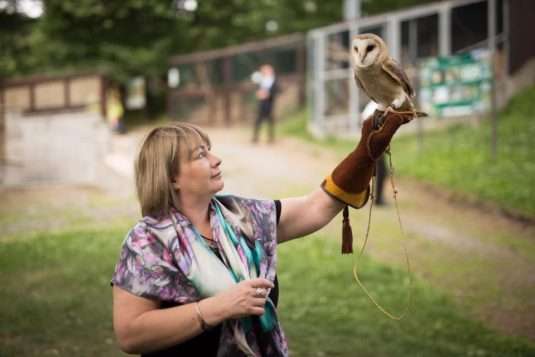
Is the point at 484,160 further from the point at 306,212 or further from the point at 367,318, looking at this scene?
the point at 306,212

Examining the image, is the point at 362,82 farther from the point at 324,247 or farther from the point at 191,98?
the point at 191,98

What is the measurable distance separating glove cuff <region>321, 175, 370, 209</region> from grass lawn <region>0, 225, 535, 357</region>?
263 centimetres

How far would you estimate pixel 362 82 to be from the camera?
2664 mm

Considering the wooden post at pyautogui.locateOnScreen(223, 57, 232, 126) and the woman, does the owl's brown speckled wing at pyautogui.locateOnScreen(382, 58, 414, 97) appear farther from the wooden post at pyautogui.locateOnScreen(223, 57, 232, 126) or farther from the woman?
the wooden post at pyautogui.locateOnScreen(223, 57, 232, 126)

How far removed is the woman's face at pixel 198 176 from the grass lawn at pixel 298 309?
2725mm

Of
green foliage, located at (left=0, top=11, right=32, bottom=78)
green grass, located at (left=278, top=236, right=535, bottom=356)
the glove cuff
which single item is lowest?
green grass, located at (left=278, top=236, right=535, bottom=356)

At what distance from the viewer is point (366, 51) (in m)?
2.65

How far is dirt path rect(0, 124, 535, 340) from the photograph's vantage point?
638 centimetres

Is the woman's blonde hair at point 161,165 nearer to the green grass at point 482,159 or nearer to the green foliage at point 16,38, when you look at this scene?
the green grass at point 482,159

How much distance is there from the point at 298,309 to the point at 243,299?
3.93 m

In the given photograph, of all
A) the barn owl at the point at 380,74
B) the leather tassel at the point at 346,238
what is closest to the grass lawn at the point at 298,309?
the leather tassel at the point at 346,238

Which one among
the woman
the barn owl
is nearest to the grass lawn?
the woman

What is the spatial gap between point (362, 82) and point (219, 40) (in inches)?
965

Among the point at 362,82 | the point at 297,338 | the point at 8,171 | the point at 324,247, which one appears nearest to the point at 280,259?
the point at 324,247
